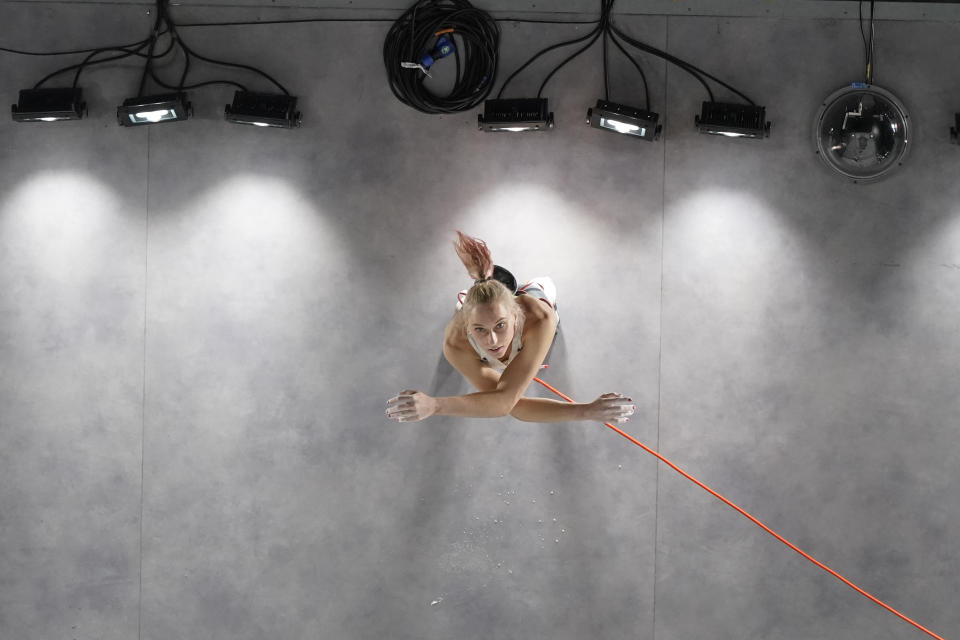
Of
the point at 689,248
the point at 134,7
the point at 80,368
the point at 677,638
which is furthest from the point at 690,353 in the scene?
the point at 134,7

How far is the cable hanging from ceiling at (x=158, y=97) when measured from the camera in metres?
3.30

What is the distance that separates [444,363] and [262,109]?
4.86ft

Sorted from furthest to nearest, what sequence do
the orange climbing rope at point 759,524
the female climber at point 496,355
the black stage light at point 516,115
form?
the black stage light at point 516,115 < the orange climbing rope at point 759,524 < the female climber at point 496,355

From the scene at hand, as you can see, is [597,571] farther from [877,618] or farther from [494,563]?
[877,618]

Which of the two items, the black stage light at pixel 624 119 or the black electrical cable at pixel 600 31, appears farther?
the black electrical cable at pixel 600 31

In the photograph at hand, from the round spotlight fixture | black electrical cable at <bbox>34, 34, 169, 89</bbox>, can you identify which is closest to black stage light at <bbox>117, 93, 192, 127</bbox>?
black electrical cable at <bbox>34, 34, 169, 89</bbox>

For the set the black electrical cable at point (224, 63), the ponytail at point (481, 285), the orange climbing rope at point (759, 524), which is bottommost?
the orange climbing rope at point (759, 524)

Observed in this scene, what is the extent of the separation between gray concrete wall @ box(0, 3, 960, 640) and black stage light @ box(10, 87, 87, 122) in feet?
0.38

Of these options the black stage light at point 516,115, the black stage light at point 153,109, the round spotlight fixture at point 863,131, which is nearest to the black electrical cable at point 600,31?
the black stage light at point 516,115

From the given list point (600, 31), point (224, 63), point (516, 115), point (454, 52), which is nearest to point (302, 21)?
point (224, 63)

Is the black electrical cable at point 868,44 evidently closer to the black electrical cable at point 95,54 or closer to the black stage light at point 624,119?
the black stage light at point 624,119

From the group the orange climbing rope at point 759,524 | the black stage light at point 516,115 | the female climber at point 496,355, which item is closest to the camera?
the female climber at point 496,355

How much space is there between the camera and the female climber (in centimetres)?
239

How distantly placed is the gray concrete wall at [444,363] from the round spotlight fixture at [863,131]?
9 cm
